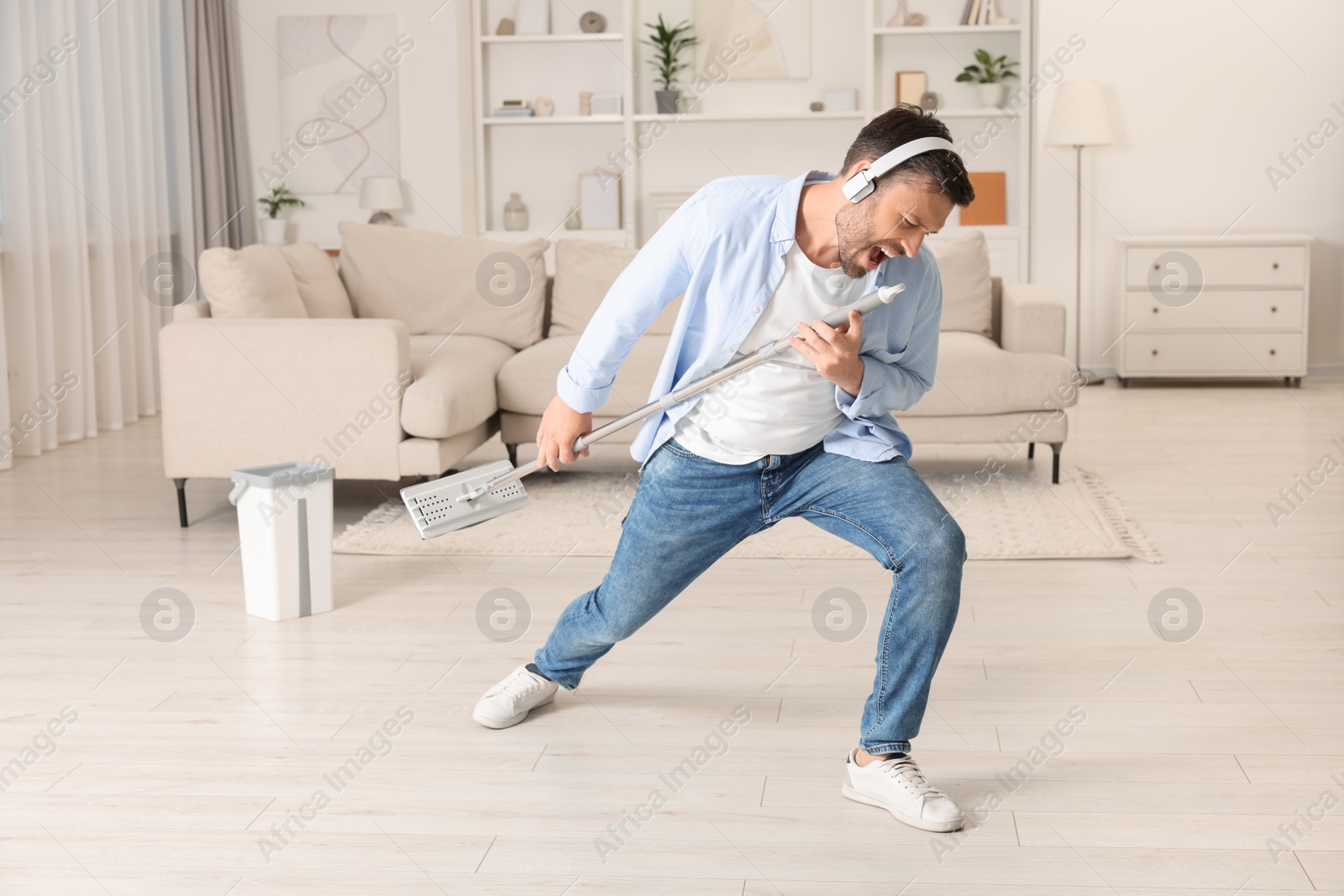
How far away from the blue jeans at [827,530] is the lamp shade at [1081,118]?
15.2 ft

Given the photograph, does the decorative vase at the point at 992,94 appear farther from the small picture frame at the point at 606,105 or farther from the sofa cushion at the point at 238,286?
the sofa cushion at the point at 238,286

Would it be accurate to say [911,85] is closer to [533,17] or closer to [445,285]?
[533,17]

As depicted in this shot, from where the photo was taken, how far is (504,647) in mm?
2488

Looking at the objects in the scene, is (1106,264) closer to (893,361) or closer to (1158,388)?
(1158,388)

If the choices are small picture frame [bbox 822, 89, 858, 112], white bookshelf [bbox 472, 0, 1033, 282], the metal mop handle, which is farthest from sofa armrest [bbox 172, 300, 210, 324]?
small picture frame [bbox 822, 89, 858, 112]

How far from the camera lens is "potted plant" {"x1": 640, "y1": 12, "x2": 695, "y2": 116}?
6379mm

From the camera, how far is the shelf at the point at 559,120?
6.43 m

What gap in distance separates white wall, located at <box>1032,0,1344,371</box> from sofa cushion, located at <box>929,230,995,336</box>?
82.0 inches

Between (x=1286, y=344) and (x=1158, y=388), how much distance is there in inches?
23.0

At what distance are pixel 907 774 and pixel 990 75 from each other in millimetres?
5163

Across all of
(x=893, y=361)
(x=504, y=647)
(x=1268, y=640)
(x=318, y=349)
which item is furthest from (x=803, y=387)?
(x=318, y=349)

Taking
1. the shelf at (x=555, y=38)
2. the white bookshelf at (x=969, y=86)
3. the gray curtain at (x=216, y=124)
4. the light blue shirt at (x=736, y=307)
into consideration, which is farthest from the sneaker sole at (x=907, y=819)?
the shelf at (x=555, y=38)

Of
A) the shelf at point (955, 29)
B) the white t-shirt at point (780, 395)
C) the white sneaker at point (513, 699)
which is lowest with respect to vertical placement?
the white sneaker at point (513, 699)

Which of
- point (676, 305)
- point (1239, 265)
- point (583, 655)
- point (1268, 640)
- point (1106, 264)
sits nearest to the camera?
point (583, 655)
